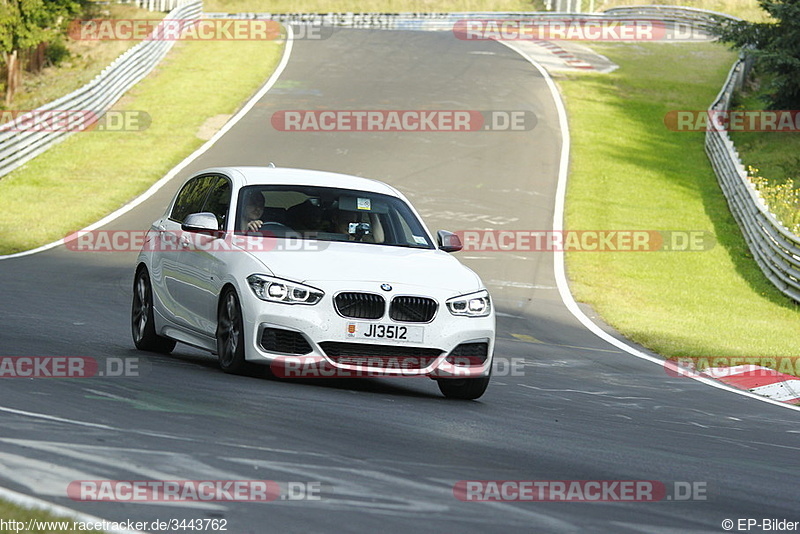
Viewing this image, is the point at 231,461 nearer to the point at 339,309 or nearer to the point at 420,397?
the point at 339,309

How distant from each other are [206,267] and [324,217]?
1.03 meters

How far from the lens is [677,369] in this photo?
14.5 meters

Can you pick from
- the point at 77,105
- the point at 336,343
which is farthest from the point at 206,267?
the point at 77,105

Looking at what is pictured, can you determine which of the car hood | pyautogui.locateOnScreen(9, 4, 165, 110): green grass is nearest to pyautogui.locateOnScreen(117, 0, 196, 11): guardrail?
pyautogui.locateOnScreen(9, 4, 165, 110): green grass

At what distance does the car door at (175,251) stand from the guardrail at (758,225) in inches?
490

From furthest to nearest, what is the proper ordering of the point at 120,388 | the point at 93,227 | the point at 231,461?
the point at 93,227 → the point at 120,388 → the point at 231,461

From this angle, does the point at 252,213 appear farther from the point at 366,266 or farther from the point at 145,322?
the point at 145,322

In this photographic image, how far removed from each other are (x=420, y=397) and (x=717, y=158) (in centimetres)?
2391

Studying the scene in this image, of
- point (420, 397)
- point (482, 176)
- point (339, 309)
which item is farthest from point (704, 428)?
point (482, 176)

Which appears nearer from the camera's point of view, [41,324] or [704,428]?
[704,428]

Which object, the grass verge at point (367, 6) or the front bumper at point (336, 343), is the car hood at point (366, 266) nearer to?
the front bumper at point (336, 343)

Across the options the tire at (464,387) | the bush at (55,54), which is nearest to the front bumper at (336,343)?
the tire at (464,387)

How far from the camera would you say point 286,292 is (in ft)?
31.6

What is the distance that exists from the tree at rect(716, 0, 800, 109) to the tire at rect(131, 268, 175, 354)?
2201cm
